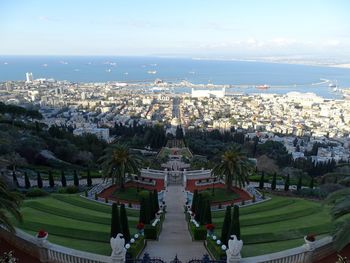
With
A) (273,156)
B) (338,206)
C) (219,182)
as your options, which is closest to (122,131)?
(273,156)

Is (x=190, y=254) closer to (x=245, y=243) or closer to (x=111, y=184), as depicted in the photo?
(x=245, y=243)

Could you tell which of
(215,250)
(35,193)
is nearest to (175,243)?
(215,250)

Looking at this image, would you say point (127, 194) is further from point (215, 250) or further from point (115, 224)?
point (215, 250)

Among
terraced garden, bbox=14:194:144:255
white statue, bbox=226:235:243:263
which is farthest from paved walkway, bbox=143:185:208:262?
white statue, bbox=226:235:243:263

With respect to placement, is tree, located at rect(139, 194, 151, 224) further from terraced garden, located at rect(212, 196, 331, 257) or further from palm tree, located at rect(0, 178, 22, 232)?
palm tree, located at rect(0, 178, 22, 232)

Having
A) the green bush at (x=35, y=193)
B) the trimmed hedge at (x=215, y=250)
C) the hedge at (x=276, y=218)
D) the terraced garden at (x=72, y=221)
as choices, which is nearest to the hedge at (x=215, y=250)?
the trimmed hedge at (x=215, y=250)

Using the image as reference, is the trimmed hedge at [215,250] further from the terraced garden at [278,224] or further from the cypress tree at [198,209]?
the cypress tree at [198,209]
